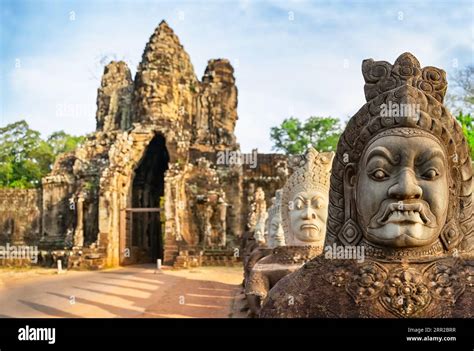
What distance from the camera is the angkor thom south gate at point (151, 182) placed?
19078 millimetres

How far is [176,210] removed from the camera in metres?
19.0

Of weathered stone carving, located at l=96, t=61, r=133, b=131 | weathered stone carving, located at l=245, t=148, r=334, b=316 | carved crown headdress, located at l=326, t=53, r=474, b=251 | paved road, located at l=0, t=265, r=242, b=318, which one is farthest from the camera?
weathered stone carving, located at l=96, t=61, r=133, b=131

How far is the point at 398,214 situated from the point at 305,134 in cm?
3391

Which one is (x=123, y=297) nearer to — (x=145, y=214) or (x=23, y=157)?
(x=145, y=214)

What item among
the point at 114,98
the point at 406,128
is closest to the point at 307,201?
the point at 406,128

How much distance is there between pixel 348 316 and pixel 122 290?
905cm

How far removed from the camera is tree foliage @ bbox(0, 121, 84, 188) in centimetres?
3053

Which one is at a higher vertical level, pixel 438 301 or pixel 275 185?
pixel 275 185

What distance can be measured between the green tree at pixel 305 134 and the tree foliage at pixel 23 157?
1597cm

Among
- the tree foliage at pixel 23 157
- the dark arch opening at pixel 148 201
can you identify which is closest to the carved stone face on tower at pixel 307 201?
the dark arch opening at pixel 148 201

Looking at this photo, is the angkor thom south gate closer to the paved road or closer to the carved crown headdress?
the paved road

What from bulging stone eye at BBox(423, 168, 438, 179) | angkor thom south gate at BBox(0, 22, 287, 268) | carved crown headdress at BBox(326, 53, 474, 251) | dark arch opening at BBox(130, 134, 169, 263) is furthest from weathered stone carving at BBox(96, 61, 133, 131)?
bulging stone eye at BBox(423, 168, 438, 179)
